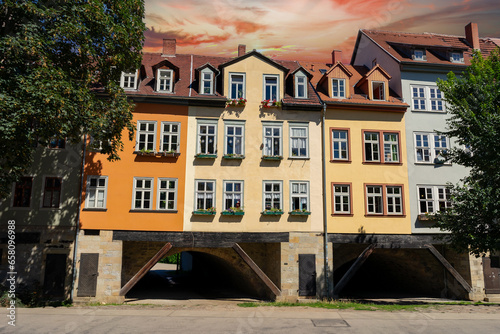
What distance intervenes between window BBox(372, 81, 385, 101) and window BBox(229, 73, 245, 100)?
7958 millimetres

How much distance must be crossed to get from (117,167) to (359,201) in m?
13.3

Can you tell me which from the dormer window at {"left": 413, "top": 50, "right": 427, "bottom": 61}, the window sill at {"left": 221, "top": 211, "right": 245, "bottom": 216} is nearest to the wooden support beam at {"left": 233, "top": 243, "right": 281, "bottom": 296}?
the window sill at {"left": 221, "top": 211, "right": 245, "bottom": 216}

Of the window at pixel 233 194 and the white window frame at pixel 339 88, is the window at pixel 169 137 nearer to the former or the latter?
the window at pixel 233 194


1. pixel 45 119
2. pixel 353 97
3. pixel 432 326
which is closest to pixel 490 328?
pixel 432 326

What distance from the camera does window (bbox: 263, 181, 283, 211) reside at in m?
21.2

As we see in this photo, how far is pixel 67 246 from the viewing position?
1983cm

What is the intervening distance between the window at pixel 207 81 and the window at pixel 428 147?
40.2 feet

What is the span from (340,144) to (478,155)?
691cm

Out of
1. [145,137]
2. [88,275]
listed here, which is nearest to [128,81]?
[145,137]

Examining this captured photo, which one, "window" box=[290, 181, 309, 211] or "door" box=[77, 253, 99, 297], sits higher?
"window" box=[290, 181, 309, 211]

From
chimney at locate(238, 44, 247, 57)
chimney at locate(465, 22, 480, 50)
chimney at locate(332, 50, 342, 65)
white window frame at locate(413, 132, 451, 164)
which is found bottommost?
white window frame at locate(413, 132, 451, 164)

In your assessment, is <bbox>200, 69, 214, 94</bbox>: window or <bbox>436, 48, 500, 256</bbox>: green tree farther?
<bbox>200, 69, 214, 94</bbox>: window

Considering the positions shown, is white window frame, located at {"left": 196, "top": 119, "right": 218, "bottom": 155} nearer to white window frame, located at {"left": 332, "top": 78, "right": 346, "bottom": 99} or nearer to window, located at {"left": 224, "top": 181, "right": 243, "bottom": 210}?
window, located at {"left": 224, "top": 181, "right": 243, "bottom": 210}

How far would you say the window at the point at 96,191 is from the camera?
20188 mm
